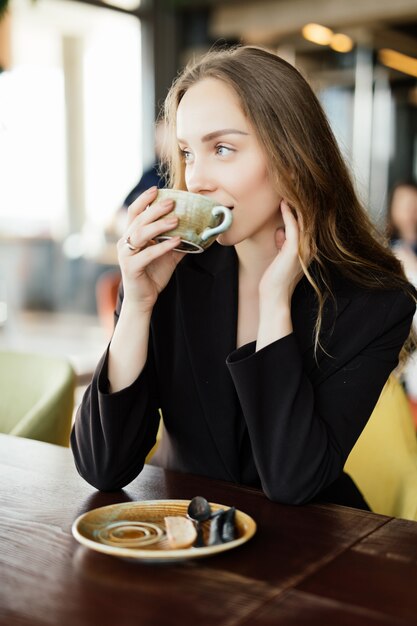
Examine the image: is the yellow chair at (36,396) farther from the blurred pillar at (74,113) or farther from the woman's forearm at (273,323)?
the blurred pillar at (74,113)

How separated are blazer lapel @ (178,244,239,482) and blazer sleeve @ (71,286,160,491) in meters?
0.12

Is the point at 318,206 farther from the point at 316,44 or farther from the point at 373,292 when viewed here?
the point at 316,44

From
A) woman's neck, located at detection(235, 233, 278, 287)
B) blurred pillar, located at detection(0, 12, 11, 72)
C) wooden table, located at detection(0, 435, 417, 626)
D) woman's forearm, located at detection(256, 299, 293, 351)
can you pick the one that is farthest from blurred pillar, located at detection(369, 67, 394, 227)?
wooden table, located at detection(0, 435, 417, 626)

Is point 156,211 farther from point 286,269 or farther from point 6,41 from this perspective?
point 6,41

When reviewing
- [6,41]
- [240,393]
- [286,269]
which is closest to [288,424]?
[240,393]

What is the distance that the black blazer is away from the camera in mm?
1321

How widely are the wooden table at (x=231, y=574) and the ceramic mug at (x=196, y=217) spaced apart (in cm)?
41

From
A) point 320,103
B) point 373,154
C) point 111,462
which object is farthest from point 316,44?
point 111,462

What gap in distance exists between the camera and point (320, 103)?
5.08ft

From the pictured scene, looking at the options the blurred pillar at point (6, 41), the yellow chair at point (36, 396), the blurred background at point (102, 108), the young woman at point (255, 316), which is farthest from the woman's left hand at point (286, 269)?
the blurred pillar at point (6, 41)

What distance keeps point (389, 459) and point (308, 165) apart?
651 mm

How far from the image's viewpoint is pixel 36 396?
6.81ft

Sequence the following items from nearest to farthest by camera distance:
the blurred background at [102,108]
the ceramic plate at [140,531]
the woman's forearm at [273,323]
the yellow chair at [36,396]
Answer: the ceramic plate at [140,531] < the woman's forearm at [273,323] < the yellow chair at [36,396] < the blurred background at [102,108]

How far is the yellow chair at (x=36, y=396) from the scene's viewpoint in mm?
1936
